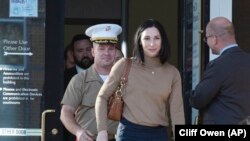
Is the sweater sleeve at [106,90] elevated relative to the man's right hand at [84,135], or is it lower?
elevated

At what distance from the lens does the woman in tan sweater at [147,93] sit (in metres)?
4.34

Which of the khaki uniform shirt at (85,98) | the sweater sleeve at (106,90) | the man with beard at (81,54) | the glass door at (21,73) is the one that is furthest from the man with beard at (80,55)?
the sweater sleeve at (106,90)

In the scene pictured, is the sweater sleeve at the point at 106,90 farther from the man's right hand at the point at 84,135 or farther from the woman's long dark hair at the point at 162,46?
the man's right hand at the point at 84,135

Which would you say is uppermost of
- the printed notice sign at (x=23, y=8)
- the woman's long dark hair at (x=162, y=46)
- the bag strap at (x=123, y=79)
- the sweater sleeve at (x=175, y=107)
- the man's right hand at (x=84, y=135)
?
the printed notice sign at (x=23, y=8)

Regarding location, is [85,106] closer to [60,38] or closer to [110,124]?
[110,124]

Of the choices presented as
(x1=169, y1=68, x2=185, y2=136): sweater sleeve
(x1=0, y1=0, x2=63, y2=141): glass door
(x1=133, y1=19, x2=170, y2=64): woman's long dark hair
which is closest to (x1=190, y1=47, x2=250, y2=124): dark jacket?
(x1=169, y1=68, x2=185, y2=136): sweater sleeve

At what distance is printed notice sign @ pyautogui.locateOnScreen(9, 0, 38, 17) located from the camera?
5660mm

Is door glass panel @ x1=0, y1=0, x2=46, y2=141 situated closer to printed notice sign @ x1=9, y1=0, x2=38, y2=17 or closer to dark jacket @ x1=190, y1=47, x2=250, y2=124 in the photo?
printed notice sign @ x1=9, y1=0, x2=38, y2=17

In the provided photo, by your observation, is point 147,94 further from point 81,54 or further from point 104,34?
point 81,54

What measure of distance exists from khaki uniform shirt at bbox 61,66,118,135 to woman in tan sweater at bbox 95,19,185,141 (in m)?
0.34

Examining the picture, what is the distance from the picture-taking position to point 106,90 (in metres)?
4.42

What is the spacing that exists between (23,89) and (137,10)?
3813mm

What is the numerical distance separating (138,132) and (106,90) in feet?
1.11

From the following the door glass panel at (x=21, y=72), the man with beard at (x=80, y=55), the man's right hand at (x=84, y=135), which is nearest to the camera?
the man's right hand at (x=84, y=135)
